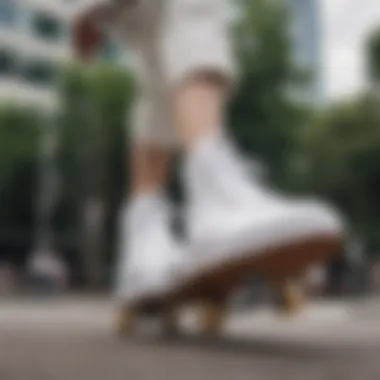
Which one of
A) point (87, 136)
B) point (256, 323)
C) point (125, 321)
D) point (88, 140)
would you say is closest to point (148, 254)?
point (125, 321)

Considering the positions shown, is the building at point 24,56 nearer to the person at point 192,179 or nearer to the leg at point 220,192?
the person at point 192,179

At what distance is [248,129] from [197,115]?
39.1 ft

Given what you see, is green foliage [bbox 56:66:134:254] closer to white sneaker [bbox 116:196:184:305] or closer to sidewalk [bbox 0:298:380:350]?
sidewalk [bbox 0:298:380:350]

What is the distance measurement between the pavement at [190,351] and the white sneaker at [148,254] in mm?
71

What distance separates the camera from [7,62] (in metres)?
24.3

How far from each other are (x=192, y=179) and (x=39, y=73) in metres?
25.1

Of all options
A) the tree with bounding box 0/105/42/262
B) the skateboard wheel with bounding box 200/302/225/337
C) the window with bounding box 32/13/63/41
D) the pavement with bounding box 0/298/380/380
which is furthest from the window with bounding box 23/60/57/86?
the skateboard wheel with bounding box 200/302/225/337

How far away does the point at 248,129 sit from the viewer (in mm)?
13359

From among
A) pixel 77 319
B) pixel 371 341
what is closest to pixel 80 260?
pixel 77 319

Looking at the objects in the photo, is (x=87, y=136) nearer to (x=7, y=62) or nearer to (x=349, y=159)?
(x=349, y=159)

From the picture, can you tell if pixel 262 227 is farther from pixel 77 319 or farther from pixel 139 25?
pixel 77 319

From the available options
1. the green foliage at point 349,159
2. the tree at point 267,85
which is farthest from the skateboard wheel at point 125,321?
the tree at point 267,85

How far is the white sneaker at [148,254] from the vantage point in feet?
5.16

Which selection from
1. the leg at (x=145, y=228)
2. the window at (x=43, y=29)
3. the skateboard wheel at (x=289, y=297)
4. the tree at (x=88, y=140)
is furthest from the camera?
the window at (x=43, y=29)
